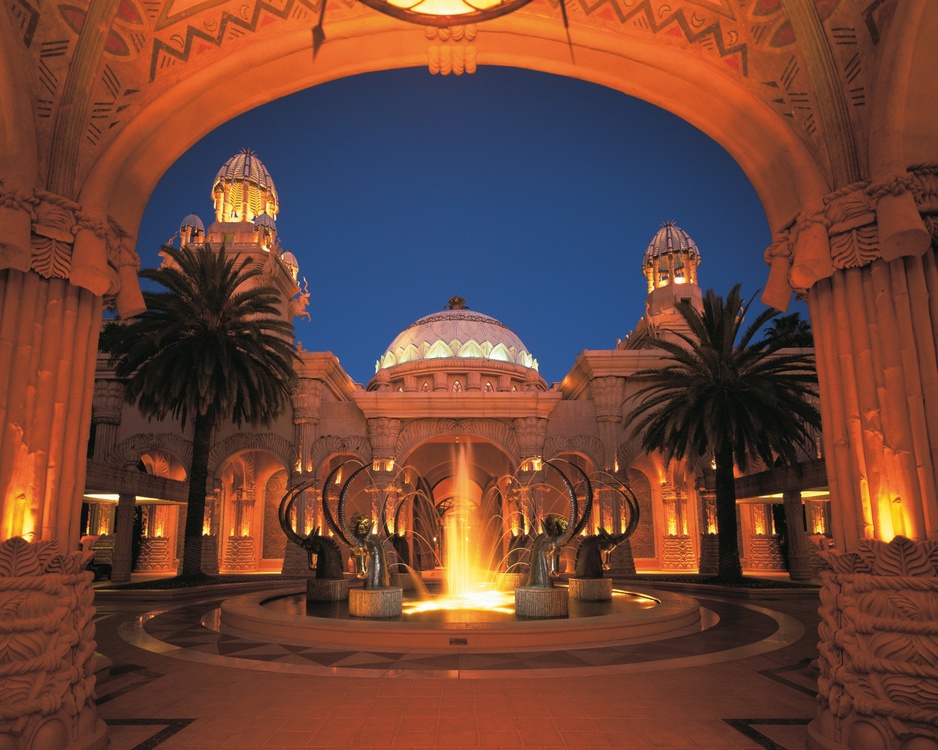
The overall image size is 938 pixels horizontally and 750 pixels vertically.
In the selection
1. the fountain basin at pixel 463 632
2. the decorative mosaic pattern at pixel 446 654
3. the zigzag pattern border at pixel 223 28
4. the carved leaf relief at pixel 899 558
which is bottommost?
the decorative mosaic pattern at pixel 446 654

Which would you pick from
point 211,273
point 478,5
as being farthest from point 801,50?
point 211,273

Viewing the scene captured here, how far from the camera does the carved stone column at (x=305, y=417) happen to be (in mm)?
26703

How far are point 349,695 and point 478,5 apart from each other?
6.29 m

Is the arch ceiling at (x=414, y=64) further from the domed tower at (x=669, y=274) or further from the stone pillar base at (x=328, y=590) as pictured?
the domed tower at (x=669, y=274)

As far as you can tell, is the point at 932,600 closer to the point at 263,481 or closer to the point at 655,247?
the point at 263,481

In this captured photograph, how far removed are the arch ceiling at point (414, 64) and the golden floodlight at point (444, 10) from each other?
0.86m

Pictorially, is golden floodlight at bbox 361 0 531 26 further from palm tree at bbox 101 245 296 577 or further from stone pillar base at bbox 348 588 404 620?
palm tree at bbox 101 245 296 577

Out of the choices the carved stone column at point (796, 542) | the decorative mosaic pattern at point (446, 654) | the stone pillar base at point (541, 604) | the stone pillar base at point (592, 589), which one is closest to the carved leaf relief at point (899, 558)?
the decorative mosaic pattern at point (446, 654)

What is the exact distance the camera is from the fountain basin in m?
8.90

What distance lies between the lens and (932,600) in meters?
4.61

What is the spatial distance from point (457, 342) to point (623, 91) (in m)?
36.8

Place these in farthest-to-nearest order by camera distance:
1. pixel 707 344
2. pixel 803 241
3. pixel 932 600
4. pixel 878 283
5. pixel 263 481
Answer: pixel 263 481 → pixel 707 344 → pixel 803 241 → pixel 878 283 → pixel 932 600

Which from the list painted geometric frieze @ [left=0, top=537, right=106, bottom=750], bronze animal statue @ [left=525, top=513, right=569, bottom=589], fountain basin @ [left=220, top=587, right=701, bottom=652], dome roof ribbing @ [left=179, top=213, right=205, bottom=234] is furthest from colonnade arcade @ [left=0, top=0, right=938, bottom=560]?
dome roof ribbing @ [left=179, top=213, right=205, bottom=234]

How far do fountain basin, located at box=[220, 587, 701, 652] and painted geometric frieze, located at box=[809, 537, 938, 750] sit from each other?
14.1 ft
